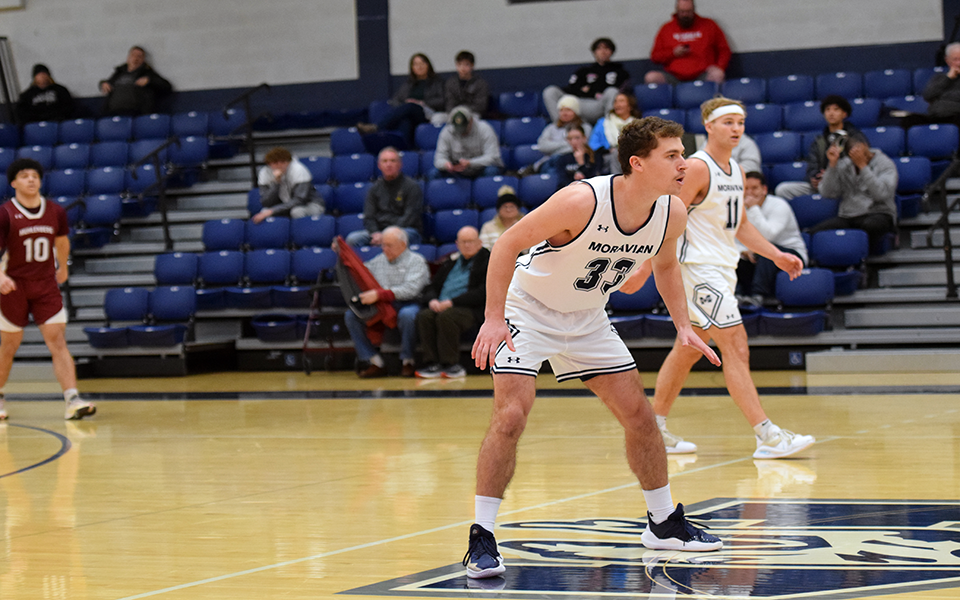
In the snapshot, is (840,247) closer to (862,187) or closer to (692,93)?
(862,187)

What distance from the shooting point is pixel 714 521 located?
13.6 feet

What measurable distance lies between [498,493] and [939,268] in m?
7.78

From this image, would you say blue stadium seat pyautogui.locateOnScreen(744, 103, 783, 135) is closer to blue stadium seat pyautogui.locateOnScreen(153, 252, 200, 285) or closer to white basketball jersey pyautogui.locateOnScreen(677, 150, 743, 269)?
blue stadium seat pyautogui.locateOnScreen(153, 252, 200, 285)

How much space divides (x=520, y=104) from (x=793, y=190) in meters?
4.11

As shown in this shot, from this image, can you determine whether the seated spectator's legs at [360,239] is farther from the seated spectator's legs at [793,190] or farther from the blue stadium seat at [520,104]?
the seated spectator's legs at [793,190]

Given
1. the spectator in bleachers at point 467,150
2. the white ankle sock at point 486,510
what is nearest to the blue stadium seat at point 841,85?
the spectator in bleachers at point 467,150

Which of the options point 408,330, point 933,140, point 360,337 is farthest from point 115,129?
point 933,140

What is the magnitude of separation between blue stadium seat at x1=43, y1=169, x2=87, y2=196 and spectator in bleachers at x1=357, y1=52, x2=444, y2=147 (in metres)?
3.51

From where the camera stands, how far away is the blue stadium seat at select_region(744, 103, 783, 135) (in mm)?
12094

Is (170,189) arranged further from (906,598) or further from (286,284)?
(906,598)

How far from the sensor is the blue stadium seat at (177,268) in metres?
12.3

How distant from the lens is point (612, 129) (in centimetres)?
1110

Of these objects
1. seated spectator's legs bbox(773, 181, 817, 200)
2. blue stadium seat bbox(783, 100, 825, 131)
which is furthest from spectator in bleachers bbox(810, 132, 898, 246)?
blue stadium seat bbox(783, 100, 825, 131)

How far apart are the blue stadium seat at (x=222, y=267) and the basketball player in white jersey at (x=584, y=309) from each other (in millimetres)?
8560
